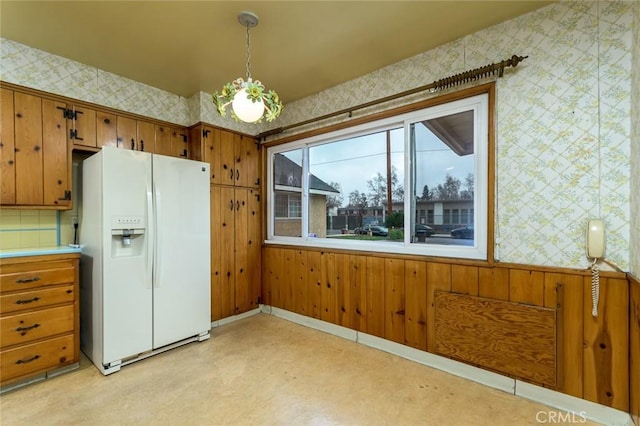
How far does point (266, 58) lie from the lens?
2637 mm

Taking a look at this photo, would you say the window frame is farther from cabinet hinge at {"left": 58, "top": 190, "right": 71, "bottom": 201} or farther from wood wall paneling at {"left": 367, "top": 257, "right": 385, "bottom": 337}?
cabinet hinge at {"left": 58, "top": 190, "right": 71, "bottom": 201}

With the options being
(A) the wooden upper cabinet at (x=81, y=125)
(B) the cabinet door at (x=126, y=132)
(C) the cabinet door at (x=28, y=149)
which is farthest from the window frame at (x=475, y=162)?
(C) the cabinet door at (x=28, y=149)

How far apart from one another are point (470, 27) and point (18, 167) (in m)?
3.77

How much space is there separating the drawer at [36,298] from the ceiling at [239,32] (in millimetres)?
2021

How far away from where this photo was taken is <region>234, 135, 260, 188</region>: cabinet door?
363 cm

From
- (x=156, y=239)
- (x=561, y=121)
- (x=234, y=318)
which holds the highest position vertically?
(x=561, y=121)

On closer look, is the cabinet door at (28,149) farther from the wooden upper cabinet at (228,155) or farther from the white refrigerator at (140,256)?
the wooden upper cabinet at (228,155)

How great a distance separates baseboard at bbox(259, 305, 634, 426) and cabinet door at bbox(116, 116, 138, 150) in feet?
9.53

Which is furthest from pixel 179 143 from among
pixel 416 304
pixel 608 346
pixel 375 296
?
pixel 608 346

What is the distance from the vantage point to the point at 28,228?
2.56 meters

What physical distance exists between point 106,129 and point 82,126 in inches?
7.4

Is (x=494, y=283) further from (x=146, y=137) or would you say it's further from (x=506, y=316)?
(x=146, y=137)

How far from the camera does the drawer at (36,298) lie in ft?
6.74

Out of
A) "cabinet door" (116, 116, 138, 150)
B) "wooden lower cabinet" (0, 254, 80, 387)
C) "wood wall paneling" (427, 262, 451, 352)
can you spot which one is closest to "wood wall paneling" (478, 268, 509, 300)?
"wood wall paneling" (427, 262, 451, 352)
